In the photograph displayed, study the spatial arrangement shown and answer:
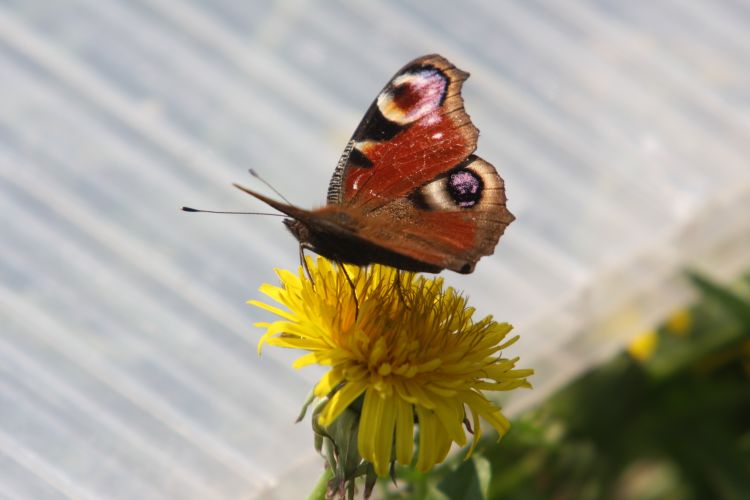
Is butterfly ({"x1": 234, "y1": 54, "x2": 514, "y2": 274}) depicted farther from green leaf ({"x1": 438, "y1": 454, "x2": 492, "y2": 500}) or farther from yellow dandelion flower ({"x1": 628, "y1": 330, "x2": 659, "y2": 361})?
yellow dandelion flower ({"x1": 628, "y1": 330, "x2": 659, "y2": 361})

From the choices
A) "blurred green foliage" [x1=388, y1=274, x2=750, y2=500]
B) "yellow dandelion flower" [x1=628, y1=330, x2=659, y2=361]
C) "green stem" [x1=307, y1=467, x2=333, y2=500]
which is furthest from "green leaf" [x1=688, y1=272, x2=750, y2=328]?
"green stem" [x1=307, y1=467, x2=333, y2=500]

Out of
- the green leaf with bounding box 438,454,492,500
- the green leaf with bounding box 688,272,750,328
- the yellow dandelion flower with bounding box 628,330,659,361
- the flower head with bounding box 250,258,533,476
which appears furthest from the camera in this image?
the yellow dandelion flower with bounding box 628,330,659,361

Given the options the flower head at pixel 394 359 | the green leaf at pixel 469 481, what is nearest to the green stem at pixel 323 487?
the flower head at pixel 394 359

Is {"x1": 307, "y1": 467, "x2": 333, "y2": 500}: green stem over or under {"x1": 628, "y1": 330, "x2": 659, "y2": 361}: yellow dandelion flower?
under

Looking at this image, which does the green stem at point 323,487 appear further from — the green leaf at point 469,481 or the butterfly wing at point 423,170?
the butterfly wing at point 423,170

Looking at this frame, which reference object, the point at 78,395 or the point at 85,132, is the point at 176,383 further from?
the point at 85,132

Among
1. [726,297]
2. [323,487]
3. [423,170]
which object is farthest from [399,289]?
[726,297]
